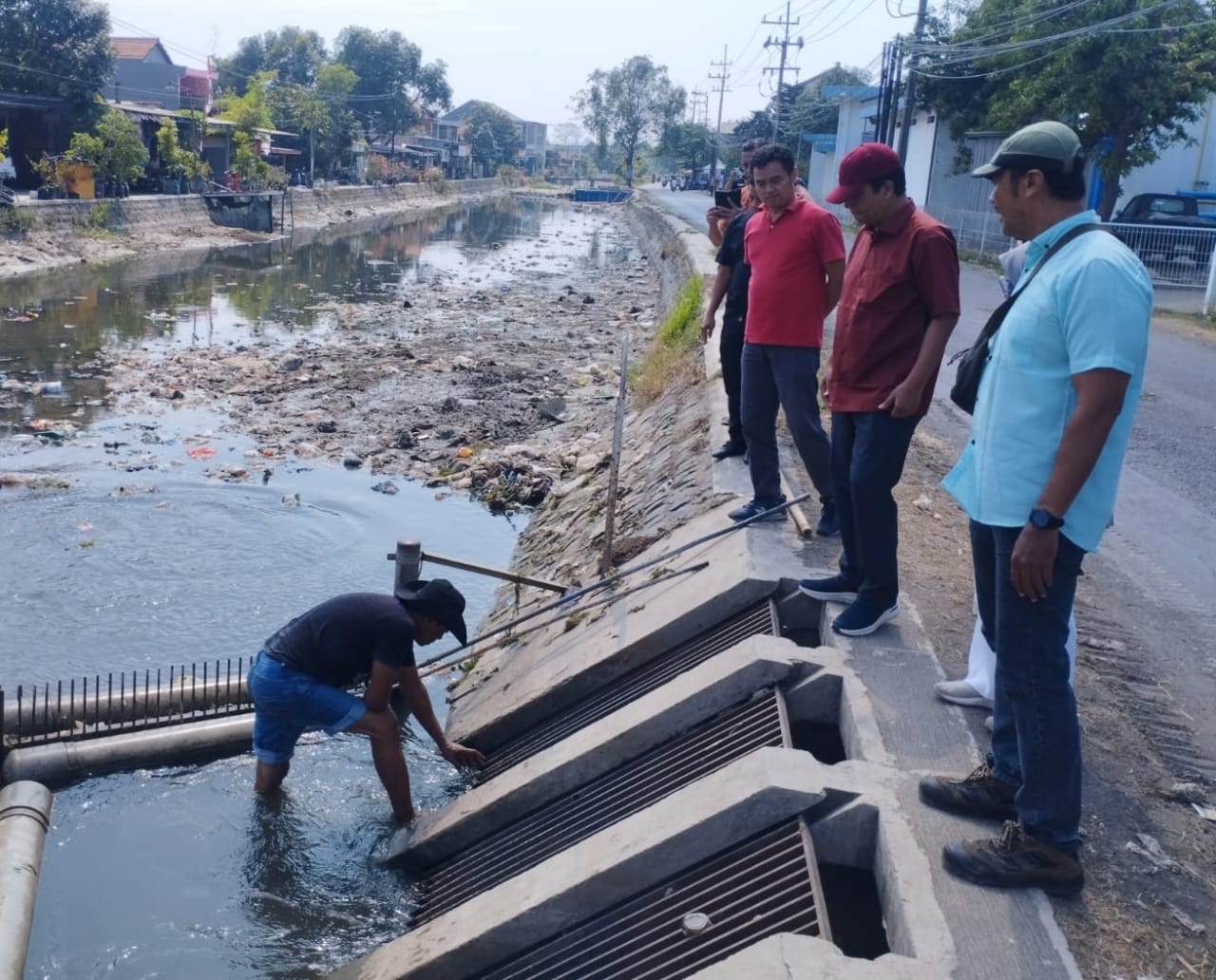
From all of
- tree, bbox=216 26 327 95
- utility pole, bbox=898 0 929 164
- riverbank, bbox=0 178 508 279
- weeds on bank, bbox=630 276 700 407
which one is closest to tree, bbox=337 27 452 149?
tree, bbox=216 26 327 95

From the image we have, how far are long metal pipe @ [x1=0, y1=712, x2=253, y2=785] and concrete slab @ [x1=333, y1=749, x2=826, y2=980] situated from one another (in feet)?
5.98

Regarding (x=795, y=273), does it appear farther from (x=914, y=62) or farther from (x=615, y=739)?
(x=914, y=62)

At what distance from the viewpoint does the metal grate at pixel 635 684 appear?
4637mm

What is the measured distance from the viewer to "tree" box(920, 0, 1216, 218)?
2175 centimetres

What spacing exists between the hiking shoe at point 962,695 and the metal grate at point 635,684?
88cm

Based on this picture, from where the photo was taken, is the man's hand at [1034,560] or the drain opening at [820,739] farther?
the drain opening at [820,739]

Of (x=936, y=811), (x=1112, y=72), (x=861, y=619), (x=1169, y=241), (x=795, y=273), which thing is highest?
(x=1112, y=72)

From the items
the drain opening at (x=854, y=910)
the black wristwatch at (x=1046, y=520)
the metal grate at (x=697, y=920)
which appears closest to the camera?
the black wristwatch at (x=1046, y=520)

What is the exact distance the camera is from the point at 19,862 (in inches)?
157

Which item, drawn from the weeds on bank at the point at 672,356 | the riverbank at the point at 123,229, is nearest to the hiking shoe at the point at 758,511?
the weeds on bank at the point at 672,356

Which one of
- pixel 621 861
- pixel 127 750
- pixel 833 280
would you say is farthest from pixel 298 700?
pixel 833 280

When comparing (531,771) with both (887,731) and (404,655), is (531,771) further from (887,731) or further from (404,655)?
(887,731)

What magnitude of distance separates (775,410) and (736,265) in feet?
3.97

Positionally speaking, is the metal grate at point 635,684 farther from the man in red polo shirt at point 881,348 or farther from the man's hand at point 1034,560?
the man's hand at point 1034,560
